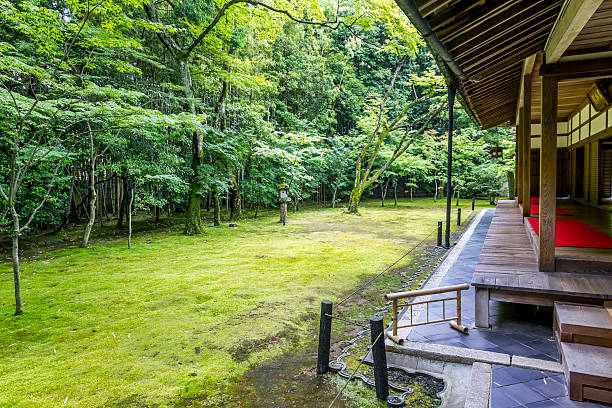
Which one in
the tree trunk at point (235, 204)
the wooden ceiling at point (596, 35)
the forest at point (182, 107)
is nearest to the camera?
the wooden ceiling at point (596, 35)

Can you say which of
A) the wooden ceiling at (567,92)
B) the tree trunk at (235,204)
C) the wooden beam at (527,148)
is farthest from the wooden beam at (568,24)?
the tree trunk at (235,204)

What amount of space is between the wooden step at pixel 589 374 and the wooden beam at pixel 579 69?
2.53 meters

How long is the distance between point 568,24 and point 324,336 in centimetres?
322

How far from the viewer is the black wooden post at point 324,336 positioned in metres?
2.74

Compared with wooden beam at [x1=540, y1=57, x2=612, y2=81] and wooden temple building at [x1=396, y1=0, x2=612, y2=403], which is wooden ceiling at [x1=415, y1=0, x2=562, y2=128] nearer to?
wooden temple building at [x1=396, y1=0, x2=612, y2=403]

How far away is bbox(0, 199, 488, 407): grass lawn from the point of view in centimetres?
271

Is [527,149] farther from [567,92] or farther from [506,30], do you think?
[506,30]

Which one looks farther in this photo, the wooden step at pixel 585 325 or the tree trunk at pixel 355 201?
the tree trunk at pixel 355 201

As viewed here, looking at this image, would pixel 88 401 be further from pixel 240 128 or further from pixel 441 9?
pixel 240 128

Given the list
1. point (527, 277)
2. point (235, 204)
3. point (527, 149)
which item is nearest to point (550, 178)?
point (527, 277)

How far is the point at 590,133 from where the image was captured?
22.3ft

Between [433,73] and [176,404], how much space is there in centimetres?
1243

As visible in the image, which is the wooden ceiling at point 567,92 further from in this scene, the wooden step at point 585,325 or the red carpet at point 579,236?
the wooden step at point 585,325

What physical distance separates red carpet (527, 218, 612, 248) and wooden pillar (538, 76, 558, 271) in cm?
76
